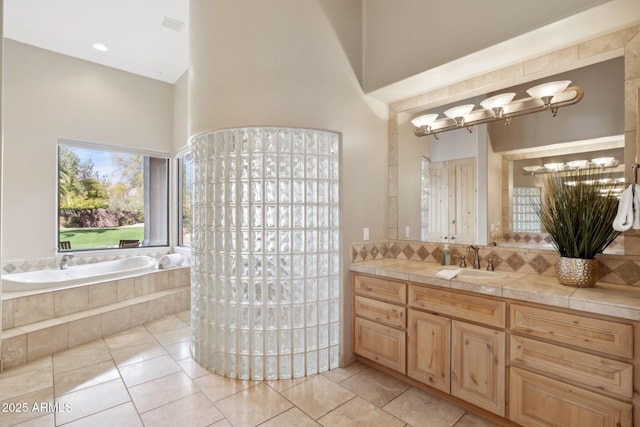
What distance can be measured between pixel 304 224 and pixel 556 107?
2061 millimetres

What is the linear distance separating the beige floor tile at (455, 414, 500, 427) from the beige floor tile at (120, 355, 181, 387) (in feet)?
7.49

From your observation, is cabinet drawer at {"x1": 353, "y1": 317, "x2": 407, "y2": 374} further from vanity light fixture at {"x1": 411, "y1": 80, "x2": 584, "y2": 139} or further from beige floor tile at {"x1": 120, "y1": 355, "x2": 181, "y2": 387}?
vanity light fixture at {"x1": 411, "y1": 80, "x2": 584, "y2": 139}

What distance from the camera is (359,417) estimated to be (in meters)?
2.05

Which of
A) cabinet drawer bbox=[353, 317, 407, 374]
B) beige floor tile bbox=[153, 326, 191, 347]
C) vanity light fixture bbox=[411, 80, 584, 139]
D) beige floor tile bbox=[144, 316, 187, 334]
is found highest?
vanity light fixture bbox=[411, 80, 584, 139]

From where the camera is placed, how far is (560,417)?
1680 mm

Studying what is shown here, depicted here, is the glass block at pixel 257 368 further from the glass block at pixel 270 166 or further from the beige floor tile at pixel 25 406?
the glass block at pixel 270 166

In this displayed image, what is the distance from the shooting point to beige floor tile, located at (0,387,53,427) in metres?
1.99

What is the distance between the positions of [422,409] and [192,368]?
1.94m

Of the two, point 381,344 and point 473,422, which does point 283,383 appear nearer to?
point 381,344

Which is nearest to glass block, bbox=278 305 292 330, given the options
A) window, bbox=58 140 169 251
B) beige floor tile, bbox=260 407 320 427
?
beige floor tile, bbox=260 407 320 427

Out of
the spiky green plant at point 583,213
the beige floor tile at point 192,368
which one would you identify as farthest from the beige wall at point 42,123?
the spiky green plant at point 583,213

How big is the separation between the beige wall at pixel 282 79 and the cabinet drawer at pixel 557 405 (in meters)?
1.35

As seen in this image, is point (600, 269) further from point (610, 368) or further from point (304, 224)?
point (304, 224)

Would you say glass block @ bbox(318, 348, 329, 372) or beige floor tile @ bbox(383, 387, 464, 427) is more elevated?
glass block @ bbox(318, 348, 329, 372)
